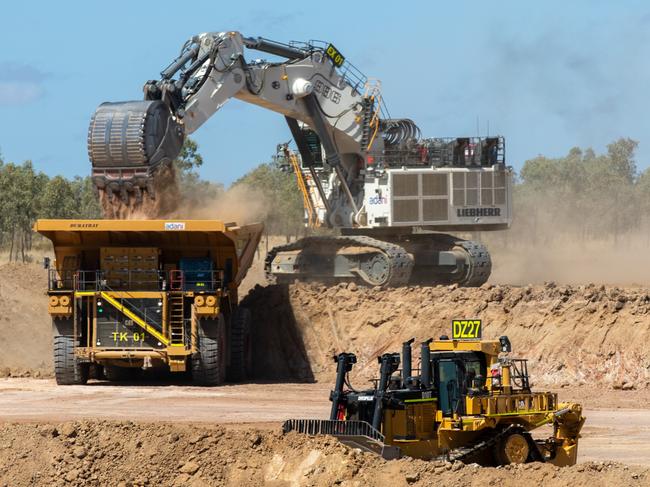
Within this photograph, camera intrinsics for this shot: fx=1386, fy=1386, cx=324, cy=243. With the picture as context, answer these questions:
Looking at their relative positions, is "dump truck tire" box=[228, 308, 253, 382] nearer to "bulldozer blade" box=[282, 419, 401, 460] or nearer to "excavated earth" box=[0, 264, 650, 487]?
"excavated earth" box=[0, 264, 650, 487]

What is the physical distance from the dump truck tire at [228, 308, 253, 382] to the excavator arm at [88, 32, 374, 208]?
3.72 meters

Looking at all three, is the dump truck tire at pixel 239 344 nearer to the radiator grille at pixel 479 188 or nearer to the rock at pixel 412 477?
the radiator grille at pixel 479 188

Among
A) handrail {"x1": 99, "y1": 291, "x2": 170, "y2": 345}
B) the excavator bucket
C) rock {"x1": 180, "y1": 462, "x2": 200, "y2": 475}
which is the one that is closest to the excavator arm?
the excavator bucket

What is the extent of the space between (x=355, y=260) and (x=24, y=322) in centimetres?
1140

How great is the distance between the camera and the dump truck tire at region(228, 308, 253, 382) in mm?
30141

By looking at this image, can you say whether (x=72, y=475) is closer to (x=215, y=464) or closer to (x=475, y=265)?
(x=215, y=464)

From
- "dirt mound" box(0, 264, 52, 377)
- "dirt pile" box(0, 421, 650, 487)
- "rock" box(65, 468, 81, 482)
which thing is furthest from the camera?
"dirt mound" box(0, 264, 52, 377)

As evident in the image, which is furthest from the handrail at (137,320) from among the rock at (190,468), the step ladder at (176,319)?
the rock at (190,468)

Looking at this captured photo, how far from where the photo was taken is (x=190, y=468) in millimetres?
16141

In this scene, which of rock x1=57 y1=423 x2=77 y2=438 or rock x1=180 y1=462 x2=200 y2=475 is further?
rock x1=57 y1=423 x2=77 y2=438

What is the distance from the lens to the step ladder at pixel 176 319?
2795cm

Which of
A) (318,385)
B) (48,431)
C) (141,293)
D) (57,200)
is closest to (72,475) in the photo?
(48,431)

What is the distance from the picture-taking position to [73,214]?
58.6 meters

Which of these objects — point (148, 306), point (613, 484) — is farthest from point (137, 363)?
point (613, 484)
